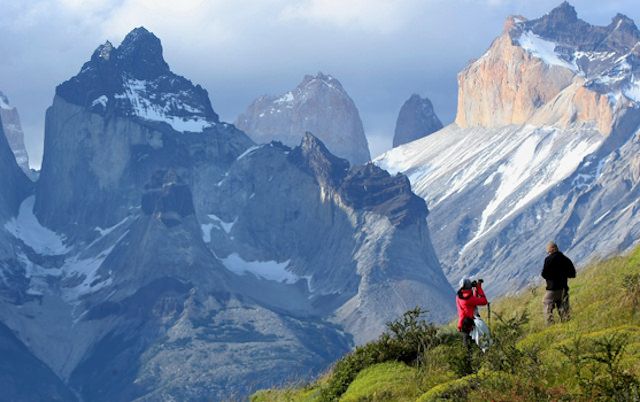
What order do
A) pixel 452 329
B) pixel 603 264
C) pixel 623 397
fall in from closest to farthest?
pixel 623 397 → pixel 452 329 → pixel 603 264

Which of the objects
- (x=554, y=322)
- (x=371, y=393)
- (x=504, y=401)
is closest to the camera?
(x=504, y=401)

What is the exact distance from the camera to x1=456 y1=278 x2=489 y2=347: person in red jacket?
33281mm

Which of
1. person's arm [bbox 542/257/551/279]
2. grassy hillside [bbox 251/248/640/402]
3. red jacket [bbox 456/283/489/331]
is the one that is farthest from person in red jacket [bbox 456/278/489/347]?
person's arm [bbox 542/257/551/279]

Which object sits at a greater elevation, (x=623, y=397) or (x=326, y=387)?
(x=326, y=387)

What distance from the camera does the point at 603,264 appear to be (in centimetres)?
4231

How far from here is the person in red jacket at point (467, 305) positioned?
33281 millimetres

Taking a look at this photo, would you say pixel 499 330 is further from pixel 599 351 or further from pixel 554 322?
pixel 599 351

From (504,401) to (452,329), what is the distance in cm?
1294

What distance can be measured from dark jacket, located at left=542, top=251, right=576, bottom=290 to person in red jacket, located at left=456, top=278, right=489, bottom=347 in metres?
2.29

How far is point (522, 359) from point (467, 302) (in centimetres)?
572

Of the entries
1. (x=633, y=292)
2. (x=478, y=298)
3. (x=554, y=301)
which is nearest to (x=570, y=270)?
(x=554, y=301)

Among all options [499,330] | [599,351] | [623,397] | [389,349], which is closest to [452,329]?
[389,349]

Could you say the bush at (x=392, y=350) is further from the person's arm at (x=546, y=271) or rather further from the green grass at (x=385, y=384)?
the person's arm at (x=546, y=271)

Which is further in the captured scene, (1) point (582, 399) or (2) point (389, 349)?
(2) point (389, 349)
